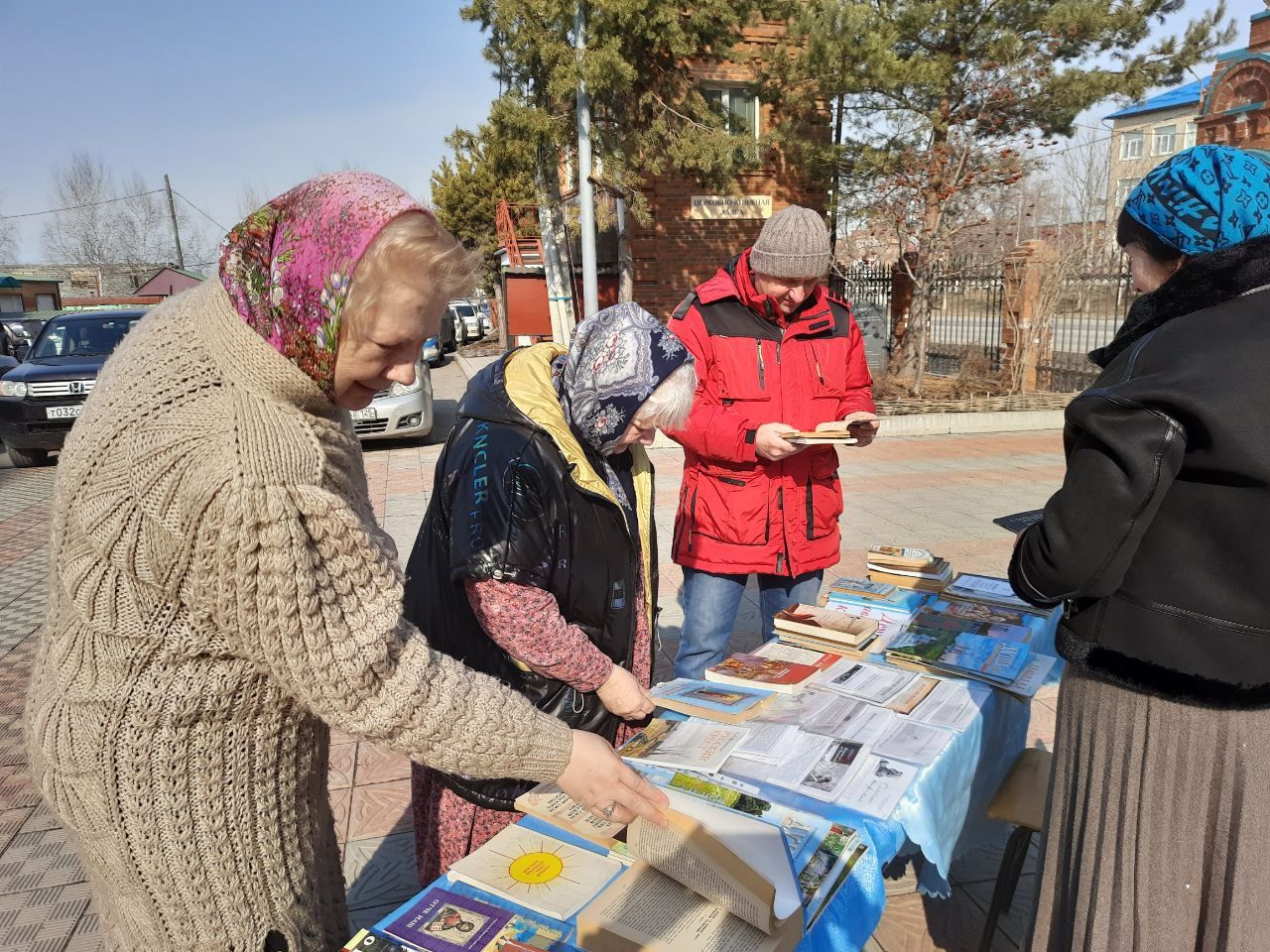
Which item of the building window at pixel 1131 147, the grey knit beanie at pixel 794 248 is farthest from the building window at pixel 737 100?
the building window at pixel 1131 147

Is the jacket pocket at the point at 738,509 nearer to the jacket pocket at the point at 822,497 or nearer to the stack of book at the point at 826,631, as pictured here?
the jacket pocket at the point at 822,497

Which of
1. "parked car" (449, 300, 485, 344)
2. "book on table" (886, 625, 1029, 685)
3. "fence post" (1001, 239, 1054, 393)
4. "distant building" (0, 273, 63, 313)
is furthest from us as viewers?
"distant building" (0, 273, 63, 313)

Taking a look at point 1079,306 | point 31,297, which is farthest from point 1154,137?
point 31,297

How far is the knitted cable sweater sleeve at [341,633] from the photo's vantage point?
3.25ft

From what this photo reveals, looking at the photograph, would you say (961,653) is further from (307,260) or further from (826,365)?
(307,260)

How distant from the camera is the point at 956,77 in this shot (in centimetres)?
1157

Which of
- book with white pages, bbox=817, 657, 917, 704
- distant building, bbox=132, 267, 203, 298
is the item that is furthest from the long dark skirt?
distant building, bbox=132, 267, 203, 298

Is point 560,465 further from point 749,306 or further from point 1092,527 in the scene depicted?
point 749,306

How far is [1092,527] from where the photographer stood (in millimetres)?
1521

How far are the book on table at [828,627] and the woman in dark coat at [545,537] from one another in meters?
0.73

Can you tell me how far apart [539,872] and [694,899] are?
307 mm

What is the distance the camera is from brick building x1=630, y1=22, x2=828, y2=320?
14.8 metres

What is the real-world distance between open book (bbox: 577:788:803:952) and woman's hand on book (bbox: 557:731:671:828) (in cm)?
6

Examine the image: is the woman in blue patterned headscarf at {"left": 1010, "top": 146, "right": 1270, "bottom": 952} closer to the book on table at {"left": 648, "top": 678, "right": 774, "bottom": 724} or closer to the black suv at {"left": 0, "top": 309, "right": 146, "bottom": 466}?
the book on table at {"left": 648, "top": 678, "right": 774, "bottom": 724}
